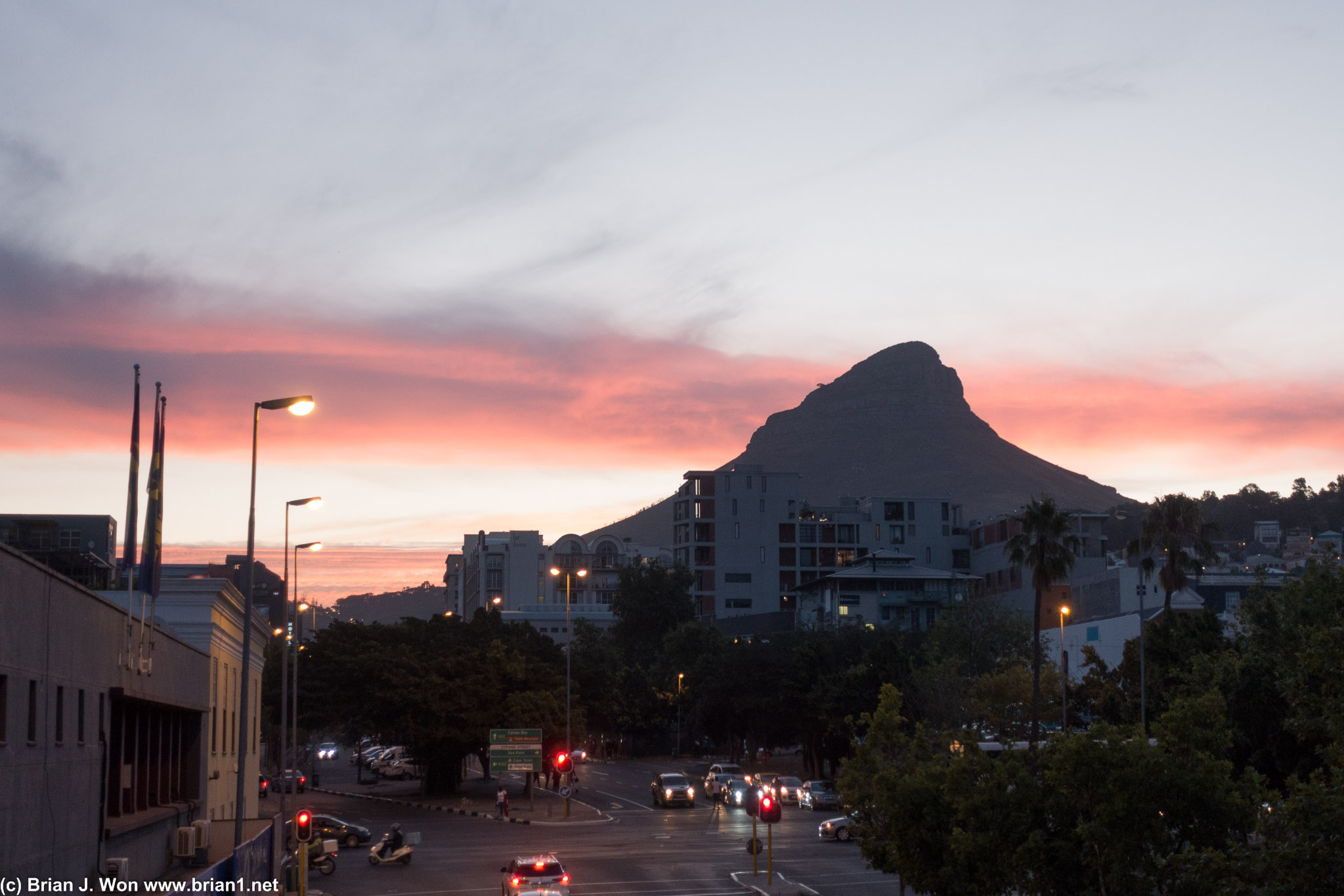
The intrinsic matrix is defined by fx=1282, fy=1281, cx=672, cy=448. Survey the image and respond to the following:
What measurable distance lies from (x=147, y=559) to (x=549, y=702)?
4755 centimetres

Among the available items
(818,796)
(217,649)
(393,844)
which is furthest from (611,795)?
(217,649)

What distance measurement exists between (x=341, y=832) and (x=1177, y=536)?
155 feet

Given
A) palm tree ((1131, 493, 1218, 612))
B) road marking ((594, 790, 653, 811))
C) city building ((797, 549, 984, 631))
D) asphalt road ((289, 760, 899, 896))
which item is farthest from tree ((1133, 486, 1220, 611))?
city building ((797, 549, 984, 631))

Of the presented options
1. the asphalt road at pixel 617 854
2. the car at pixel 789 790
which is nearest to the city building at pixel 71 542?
the asphalt road at pixel 617 854

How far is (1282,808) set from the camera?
14664mm

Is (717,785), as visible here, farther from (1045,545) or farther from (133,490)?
(133,490)

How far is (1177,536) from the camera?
234ft

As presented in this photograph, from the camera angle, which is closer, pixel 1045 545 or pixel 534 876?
pixel 534 876

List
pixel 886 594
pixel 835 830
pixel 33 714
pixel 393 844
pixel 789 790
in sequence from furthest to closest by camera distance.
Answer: pixel 886 594
pixel 789 790
pixel 835 830
pixel 393 844
pixel 33 714

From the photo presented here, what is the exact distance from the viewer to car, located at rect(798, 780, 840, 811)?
64188mm

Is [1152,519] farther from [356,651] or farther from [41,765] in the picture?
[41,765]

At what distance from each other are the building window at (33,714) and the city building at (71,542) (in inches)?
94.7

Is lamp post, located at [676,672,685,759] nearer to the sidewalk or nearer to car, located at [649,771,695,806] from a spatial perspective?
the sidewalk

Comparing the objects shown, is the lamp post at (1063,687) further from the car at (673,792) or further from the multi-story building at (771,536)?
the multi-story building at (771,536)
